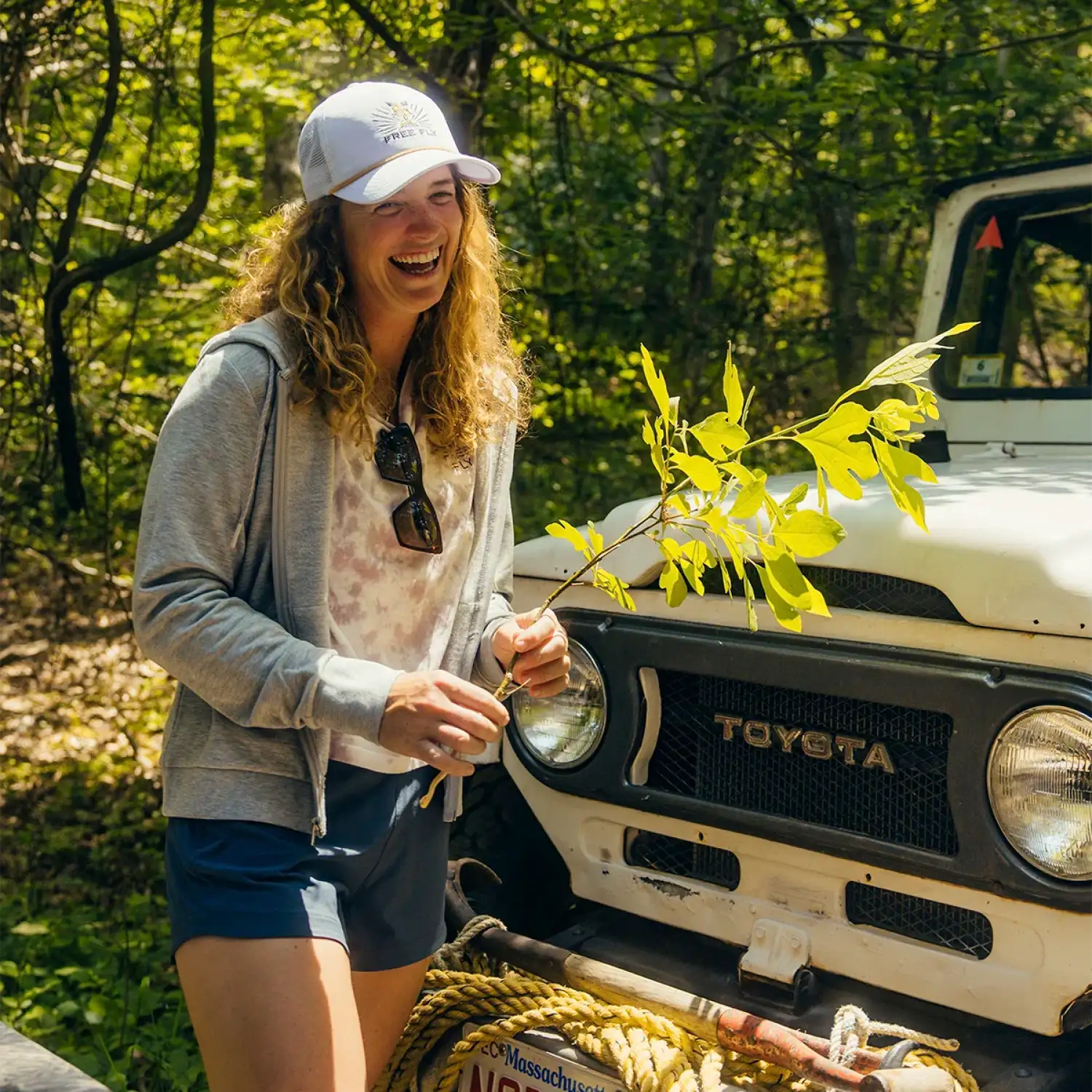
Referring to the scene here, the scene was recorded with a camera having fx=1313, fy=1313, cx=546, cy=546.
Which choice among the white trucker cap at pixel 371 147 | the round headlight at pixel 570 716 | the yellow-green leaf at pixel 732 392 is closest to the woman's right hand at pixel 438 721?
the yellow-green leaf at pixel 732 392

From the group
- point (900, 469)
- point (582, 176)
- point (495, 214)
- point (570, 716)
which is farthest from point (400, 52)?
point (900, 469)

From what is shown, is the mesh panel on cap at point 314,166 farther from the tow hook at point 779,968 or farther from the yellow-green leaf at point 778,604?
the tow hook at point 779,968

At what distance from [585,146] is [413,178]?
5.43 meters

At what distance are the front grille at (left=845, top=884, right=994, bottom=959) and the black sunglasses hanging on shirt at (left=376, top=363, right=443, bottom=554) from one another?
0.94 m

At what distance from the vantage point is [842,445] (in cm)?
154

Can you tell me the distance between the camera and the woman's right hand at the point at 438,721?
1.64 meters

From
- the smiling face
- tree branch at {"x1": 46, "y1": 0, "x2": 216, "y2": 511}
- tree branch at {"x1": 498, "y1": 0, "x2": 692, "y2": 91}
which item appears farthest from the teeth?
tree branch at {"x1": 46, "y1": 0, "x2": 216, "y2": 511}

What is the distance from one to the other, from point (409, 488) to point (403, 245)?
1.15 feet

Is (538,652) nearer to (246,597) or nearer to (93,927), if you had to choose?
(246,597)

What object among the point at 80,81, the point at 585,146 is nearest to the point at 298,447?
the point at 80,81

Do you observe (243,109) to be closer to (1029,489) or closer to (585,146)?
(585,146)

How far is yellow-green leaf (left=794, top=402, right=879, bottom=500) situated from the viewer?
153 cm

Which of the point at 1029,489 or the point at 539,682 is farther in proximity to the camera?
the point at 1029,489

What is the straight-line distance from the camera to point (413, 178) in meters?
1.85
